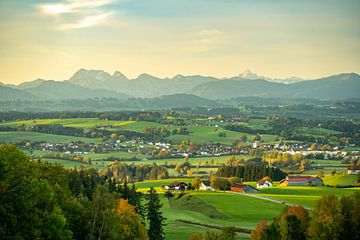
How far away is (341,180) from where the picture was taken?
112875 millimetres

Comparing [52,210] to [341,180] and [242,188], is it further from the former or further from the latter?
[341,180]

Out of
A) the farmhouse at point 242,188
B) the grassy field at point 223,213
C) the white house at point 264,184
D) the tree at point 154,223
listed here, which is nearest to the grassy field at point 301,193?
the farmhouse at point 242,188

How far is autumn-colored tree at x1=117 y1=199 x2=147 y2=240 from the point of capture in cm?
4481

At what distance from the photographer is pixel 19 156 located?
38562 mm

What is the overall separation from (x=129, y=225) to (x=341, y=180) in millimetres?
75650

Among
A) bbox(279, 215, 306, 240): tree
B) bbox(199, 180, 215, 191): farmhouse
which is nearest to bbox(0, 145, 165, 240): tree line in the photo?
bbox(279, 215, 306, 240): tree

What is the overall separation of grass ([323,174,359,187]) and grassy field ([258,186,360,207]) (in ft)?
31.7

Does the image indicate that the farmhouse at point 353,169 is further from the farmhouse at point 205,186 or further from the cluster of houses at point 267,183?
the farmhouse at point 205,186

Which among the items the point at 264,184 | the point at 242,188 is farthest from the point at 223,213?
the point at 264,184

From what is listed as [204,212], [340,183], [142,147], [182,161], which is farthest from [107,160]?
[204,212]

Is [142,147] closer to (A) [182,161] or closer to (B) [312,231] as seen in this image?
(A) [182,161]

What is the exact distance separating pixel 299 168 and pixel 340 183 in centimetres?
4189

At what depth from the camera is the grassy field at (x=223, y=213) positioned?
6182 centimetres

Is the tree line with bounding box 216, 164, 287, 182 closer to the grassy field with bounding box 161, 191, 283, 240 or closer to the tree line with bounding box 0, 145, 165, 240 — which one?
the grassy field with bounding box 161, 191, 283, 240
